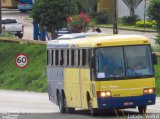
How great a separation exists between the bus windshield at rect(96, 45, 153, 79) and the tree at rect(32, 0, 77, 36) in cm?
3050

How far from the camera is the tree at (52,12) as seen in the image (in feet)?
180

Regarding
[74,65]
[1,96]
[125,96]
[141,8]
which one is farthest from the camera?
[141,8]

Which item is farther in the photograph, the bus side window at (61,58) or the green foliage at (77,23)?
the green foliage at (77,23)

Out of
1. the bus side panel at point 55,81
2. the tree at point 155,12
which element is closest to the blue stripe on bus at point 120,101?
the bus side panel at point 55,81

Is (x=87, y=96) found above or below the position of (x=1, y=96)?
above

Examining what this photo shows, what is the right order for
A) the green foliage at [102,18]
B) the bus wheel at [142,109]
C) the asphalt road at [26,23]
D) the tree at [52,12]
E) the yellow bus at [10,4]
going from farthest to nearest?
1. the yellow bus at [10,4]
2. the green foliage at [102,18]
3. the asphalt road at [26,23]
4. the tree at [52,12]
5. the bus wheel at [142,109]

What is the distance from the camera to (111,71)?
24.1 meters

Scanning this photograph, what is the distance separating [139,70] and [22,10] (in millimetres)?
64790

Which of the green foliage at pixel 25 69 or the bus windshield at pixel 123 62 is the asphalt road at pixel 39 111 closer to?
the bus windshield at pixel 123 62

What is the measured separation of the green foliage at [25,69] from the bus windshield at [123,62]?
873 inches

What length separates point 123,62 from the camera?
24.2 meters

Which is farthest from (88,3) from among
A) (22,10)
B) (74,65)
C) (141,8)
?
(74,65)

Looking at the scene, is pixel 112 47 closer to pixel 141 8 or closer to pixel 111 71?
pixel 111 71

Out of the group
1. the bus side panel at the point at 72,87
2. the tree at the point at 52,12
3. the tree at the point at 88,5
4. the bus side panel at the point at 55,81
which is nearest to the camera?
the bus side panel at the point at 72,87
